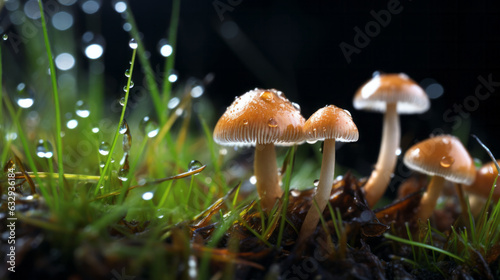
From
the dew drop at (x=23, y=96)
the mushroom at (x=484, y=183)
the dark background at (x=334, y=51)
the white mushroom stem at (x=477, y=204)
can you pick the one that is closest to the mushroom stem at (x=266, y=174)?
the dew drop at (x=23, y=96)

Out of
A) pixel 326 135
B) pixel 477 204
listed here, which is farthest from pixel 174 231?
pixel 477 204

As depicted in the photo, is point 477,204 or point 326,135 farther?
point 477,204

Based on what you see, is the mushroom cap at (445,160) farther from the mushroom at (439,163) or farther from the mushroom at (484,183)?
the mushroom at (484,183)

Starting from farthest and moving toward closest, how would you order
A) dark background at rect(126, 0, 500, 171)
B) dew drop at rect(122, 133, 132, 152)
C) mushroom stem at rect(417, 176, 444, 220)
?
1. dark background at rect(126, 0, 500, 171)
2. mushroom stem at rect(417, 176, 444, 220)
3. dew drop at rect(122, 133, 132, 152)

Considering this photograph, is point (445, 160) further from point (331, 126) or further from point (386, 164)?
point (331, 126)

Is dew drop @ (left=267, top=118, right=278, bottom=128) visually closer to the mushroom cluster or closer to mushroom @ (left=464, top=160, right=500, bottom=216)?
the mushroom cluster

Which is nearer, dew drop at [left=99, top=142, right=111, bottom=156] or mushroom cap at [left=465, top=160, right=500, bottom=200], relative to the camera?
dew drop at [left=99, top=142, right=111, bottom=156]

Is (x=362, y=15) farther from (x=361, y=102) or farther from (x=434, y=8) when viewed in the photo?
(x=361, y=102)

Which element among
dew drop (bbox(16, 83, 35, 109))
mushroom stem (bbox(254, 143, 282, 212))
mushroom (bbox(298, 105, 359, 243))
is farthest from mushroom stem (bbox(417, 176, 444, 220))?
dew drop (bbox(16, 83, 35, 109))
